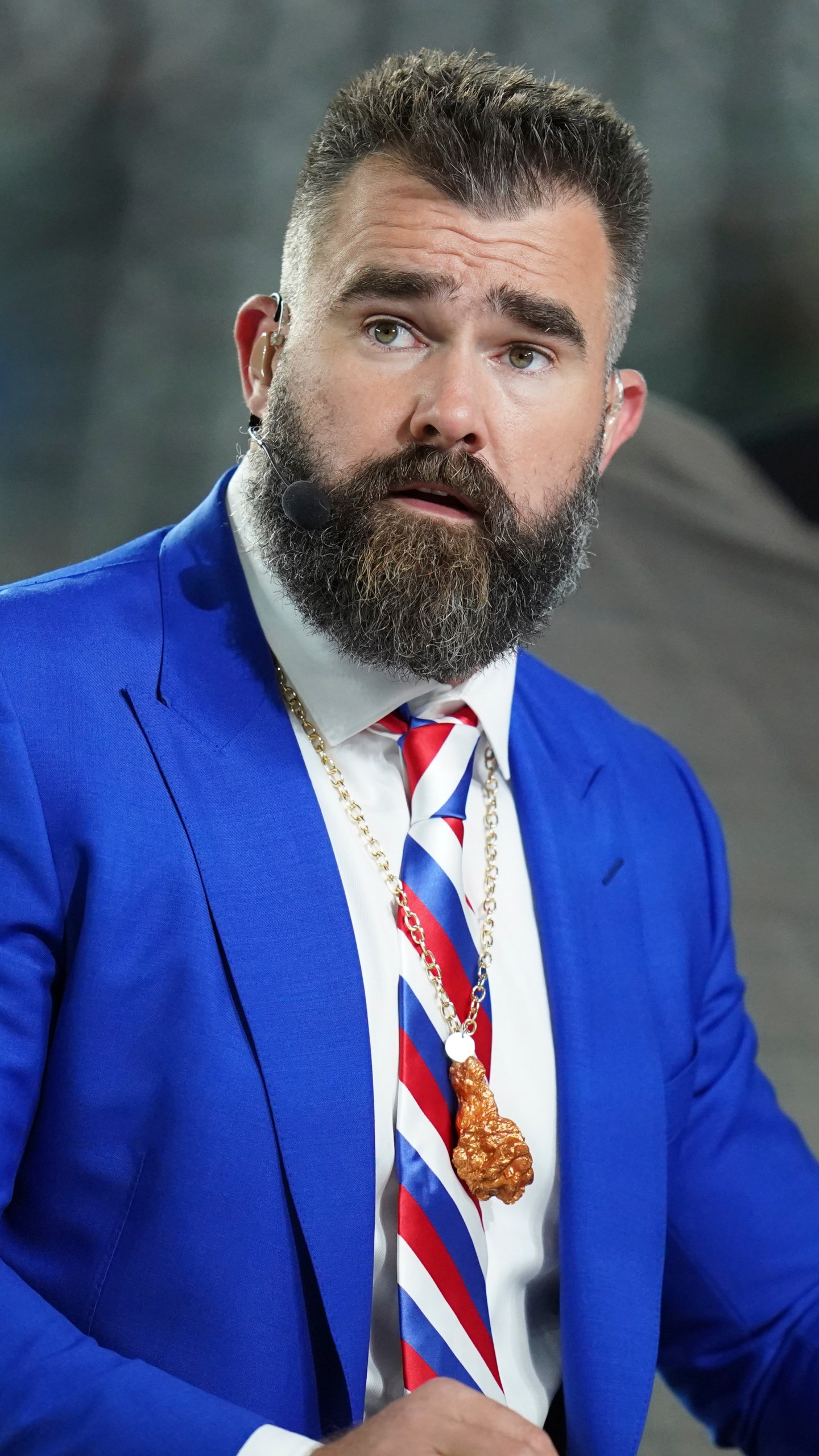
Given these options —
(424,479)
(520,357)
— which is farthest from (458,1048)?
(520,357)

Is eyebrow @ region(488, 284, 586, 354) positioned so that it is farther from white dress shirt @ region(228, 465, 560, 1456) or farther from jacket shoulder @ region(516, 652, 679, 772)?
jacket shoulder @ region(516, 652, 679, 772)

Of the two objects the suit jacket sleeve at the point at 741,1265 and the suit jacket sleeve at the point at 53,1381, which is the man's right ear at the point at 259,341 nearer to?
the suit jacket sleeve at the point at 53,1381

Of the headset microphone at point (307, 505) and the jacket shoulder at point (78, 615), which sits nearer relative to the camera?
the jacket shoulder at point (78, 615)

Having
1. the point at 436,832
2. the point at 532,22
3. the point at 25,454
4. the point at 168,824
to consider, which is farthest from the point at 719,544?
the point at 168,824

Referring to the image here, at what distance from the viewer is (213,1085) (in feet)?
4.25

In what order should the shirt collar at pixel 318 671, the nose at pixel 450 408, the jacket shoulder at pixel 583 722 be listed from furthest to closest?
the jacket shoulder at pixel 583 722 < the shirt collar at pixel 318 671 < the nose at pixel 450 408

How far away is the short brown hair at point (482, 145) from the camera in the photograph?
1.48m

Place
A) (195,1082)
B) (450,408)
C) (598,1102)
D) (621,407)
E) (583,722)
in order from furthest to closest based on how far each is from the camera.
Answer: (583,722)
(621,407)
(598,1102)
(450,408)
(195,1082)

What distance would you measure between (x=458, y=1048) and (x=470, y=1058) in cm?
2

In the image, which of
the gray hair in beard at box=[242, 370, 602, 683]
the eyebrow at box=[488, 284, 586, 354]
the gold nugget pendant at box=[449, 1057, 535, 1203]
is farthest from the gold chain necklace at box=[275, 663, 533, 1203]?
the eyebrow at box=[488, 284, 586, 354]

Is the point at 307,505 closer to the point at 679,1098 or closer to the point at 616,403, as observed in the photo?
the point at 616,403

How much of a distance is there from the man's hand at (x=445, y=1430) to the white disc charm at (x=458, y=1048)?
1.24 feet

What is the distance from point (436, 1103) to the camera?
1.43m

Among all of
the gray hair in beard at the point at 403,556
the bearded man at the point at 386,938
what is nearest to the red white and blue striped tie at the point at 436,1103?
the bearded man at the point at 386,938
